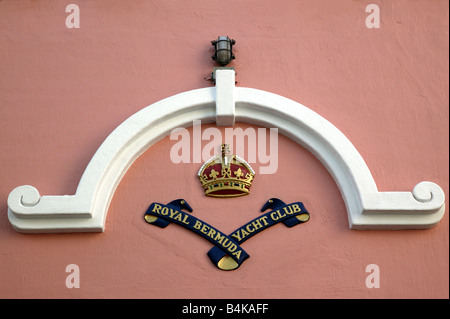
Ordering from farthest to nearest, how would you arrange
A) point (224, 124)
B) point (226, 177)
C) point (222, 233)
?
point (224, 124) < point (226, 177) < point (222, 233)

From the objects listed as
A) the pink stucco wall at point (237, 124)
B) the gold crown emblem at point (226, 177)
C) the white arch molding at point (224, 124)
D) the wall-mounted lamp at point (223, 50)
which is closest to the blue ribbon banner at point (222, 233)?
the pink stucco wall at point (237, 124)

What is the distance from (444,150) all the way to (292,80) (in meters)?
1.33

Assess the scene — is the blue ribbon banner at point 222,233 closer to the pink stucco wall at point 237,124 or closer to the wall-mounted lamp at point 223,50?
the pink stucco wall at point 237,124

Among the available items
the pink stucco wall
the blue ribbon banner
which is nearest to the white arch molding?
the pink stucco wall

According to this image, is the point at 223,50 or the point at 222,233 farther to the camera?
the point at 223,50

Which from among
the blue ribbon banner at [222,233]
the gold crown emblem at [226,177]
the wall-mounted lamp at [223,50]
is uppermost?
the wall-mounted lamp at [223,50]

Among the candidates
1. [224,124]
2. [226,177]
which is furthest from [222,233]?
[224,124]

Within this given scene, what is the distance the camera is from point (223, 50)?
23.2ft

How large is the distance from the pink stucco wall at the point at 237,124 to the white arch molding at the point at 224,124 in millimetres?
102

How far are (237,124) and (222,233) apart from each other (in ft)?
3.20

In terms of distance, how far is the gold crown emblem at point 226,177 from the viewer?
265 inches

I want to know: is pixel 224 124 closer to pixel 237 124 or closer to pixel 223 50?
pixel 237 124

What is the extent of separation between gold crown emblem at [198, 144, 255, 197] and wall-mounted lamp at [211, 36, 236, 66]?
0.82 meters

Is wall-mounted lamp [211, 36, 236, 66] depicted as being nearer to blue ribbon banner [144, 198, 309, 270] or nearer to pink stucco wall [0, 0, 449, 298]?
pink stucco wall [0, 0, 449, 298]
